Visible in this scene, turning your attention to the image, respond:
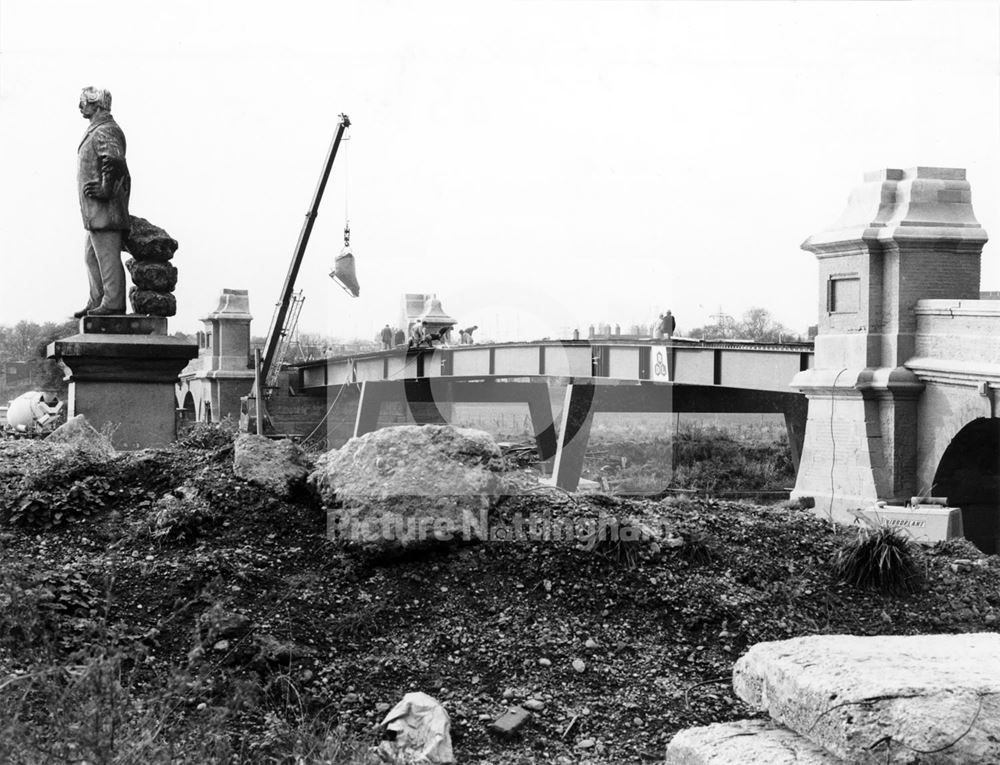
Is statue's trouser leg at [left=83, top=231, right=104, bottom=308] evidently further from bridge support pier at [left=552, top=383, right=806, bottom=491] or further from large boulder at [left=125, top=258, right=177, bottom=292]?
bridge support pier at [left=552, top=383, right=806, bottom=491]

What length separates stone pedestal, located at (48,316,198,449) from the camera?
11.4m

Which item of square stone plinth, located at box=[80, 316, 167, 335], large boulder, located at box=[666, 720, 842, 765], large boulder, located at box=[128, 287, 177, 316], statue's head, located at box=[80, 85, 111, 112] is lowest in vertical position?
large boulder, located at box=[666, 720, 842, 765]

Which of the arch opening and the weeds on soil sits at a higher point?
the weeds on soil

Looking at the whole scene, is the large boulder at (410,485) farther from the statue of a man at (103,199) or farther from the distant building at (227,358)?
the distant building at (227,358)

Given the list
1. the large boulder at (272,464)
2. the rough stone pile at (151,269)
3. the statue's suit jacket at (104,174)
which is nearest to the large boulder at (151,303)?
the rough stone pile at (151,269)

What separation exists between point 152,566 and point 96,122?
23.9 feet

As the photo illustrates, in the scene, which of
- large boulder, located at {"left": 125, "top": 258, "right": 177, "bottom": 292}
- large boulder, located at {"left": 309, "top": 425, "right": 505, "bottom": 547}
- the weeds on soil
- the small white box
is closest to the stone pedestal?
large boulder, located at {"left": 125, "top": 258, "right": 177, "bottom": 292}

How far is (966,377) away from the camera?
18.0 m

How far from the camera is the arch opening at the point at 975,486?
19.3 metres

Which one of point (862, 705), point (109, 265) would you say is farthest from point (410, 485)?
point (109, 265)

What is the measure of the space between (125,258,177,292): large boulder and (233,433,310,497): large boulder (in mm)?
5407

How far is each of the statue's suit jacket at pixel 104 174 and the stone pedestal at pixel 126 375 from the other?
3.33 ft

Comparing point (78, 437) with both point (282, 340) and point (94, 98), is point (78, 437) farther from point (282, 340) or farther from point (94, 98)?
point (282, 340)

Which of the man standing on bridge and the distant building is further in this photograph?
the distant building
